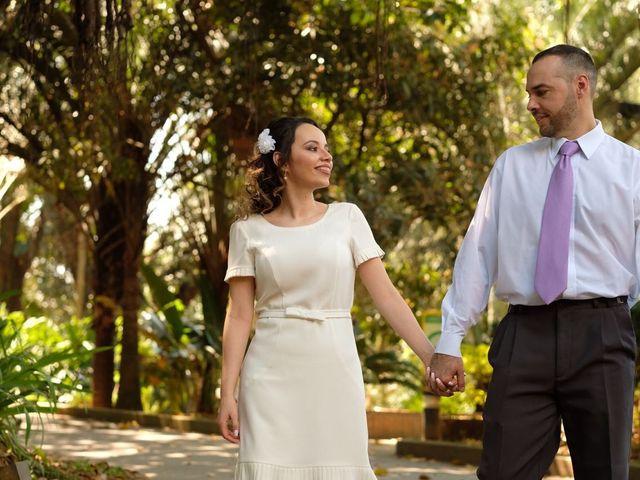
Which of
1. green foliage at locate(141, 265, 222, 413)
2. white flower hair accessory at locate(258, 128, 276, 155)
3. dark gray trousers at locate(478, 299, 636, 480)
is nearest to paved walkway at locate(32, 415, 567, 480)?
green foliage at locate(141, 265, 222, 413)

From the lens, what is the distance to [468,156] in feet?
47.1

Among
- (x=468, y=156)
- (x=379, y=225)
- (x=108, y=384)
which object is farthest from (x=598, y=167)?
(x=108, y=384)

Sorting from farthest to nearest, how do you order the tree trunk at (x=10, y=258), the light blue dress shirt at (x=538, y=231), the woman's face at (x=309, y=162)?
1. the tree trunk at (x=10, y=258)
2. the woman's face at (x=309, y=162)
3. the light blue dress shirt at (x=538, y=231)

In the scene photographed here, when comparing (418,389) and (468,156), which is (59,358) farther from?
(418,389)

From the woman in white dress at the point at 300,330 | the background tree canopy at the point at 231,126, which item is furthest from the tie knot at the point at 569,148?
the background tree canopy at the point at 231,126

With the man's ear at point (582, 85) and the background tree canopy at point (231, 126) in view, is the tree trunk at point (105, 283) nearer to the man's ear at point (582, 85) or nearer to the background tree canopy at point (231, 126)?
the background tree canopy at point (231, 126)

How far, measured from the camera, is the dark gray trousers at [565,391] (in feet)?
14.0

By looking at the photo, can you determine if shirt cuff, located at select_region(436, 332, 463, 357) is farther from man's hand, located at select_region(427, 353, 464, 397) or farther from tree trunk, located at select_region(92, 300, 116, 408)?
tree trunk, located at select_region(92, 300, 116, 408)

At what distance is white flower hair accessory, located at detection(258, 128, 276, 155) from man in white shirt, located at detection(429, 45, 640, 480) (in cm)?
98

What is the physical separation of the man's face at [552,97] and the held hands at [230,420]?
1528 millimetres

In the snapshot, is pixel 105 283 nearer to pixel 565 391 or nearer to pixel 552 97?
pixel 552 97

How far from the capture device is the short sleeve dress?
15.3 ft

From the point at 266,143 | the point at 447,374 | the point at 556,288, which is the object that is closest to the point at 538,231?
the point at 556,288

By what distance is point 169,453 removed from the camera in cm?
1184
